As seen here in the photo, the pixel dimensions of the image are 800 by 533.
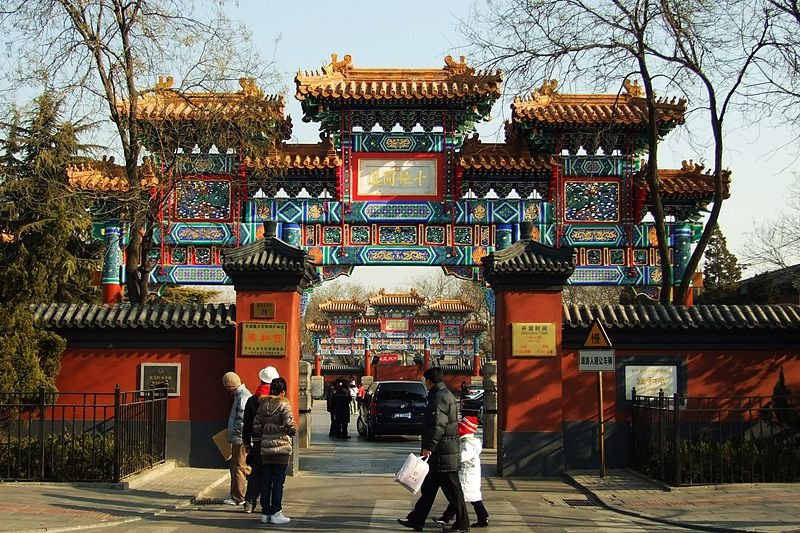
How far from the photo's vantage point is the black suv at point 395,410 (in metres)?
26.0

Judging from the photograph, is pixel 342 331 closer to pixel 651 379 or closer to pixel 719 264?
pixel 719 264

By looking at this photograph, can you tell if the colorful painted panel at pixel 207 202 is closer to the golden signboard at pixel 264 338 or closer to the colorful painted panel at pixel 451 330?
the golden signboard at pixel 264 338

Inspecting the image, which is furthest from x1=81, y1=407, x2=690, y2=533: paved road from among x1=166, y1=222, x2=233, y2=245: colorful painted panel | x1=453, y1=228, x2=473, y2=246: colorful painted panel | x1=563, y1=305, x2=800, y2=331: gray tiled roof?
x1=166, y1=222, x2=233, y2=245: colorful painted panel

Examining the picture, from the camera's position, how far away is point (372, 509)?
12273 mm

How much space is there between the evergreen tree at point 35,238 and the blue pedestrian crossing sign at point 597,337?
27.0ft

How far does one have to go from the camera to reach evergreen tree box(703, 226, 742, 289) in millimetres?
48062

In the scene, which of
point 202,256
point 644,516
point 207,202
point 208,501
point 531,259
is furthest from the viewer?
point 207,202

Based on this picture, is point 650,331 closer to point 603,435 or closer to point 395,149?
point 603,435

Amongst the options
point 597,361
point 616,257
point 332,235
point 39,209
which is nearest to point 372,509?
point 597,361

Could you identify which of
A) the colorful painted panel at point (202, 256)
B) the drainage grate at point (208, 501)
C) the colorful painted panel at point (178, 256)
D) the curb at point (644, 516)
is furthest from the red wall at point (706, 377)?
the colorful painted panel at point (178, 256)

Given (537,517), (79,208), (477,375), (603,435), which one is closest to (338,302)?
(477,375)

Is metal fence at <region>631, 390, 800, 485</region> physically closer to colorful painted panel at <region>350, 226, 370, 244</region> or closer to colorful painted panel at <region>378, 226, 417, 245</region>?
colorful painted panel at <region>378, 226, 417, 245</region>

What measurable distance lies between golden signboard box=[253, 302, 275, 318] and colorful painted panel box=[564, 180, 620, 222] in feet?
31.7

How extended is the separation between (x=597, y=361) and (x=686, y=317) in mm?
2113
